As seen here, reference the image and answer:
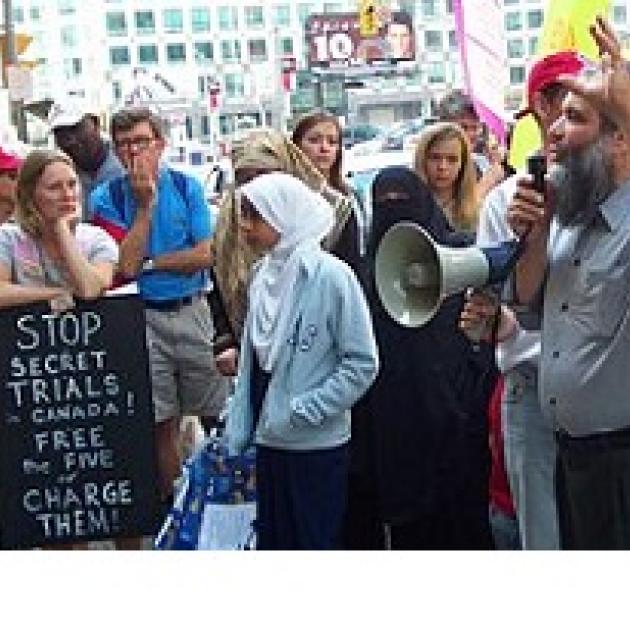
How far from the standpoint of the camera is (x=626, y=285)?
255 cm

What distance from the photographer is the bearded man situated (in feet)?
8.38

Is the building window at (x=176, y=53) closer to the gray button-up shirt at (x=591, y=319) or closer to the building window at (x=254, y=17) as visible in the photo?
the building window at (x=254, y=17)

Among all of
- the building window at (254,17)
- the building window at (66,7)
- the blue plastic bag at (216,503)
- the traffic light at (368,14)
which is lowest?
the blue plastic bag at (216,503)

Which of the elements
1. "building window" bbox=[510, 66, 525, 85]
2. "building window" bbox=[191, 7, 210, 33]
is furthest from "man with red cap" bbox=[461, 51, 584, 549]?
"building window" bbox=[191, 7, 210, 33]

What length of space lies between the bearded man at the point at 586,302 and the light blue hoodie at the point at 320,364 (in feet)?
2.06

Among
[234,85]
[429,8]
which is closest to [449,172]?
[234,85]

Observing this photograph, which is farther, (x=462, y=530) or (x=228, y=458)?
(x=462, y=530)

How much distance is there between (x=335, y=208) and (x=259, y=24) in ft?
189

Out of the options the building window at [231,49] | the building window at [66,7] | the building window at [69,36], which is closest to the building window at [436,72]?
the building window at [231,49]

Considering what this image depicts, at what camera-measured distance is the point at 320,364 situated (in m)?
3.33

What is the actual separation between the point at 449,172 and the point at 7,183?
1.62m

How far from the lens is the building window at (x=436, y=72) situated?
55469mm
